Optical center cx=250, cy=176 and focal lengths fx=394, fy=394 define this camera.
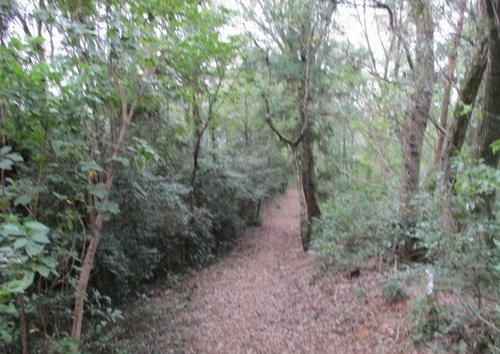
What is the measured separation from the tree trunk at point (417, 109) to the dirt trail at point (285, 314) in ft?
6.24

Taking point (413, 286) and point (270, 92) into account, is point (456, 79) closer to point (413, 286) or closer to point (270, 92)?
point (413, 286)

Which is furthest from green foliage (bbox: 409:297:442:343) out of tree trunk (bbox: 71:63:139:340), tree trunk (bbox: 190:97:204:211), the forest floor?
tree trunk (bbox: 190:97:204:211)

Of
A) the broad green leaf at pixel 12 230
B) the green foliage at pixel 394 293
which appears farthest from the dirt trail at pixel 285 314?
the broad green leaf at pixel 12 230

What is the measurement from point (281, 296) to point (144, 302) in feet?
10.5

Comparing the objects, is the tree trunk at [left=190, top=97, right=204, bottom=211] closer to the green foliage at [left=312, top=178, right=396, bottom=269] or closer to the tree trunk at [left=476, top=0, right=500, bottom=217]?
the green foliage at [left=312, top=178, right=396, bottom=269]

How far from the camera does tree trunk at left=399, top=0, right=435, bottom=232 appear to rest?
7.28 metres

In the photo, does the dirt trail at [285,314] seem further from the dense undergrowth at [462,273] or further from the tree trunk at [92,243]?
the tree trunk at [92,243]

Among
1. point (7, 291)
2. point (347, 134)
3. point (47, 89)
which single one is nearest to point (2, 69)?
point (47, 89)

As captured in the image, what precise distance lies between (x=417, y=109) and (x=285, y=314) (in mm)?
4745

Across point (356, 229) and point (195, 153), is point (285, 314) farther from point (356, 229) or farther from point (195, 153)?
point (195, 153)

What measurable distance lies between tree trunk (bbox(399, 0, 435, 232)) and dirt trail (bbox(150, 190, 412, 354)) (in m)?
1.90

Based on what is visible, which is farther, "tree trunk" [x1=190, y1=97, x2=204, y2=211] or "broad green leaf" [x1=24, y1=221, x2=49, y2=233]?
"tree trunk" [x1=190, y1=97, x2=204, y2=211]

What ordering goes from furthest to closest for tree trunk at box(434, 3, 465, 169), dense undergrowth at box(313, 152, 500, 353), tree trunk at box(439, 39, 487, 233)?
tree trunk at box(434, 3, 465, 169) → tree trunk at box(439, 39, 487, 233) → dense undergrowth at box(313, 152, 500, 353)

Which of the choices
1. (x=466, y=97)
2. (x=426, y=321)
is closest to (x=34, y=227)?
(x=426, y=321)
